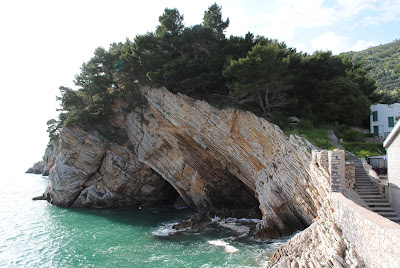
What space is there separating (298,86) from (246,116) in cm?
642

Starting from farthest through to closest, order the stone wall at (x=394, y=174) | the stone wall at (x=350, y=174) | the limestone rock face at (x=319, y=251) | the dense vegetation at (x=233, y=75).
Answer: the dense vegetation at (x=233, y=75) < the stone wall at (x=350, y=174) < the stone wall at (x=394, y=174) < the limestone rock face at (x=319, y=251)

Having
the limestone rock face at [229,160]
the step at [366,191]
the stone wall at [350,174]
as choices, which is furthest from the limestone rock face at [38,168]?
the step at [366,191]

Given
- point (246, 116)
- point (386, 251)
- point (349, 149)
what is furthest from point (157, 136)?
point (386, 251)

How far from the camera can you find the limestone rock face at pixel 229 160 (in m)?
15.8

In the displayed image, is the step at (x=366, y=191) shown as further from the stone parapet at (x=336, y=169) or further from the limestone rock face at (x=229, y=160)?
the stone parapet at (x=336, y=169)

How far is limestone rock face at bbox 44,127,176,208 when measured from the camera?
95.0 ft

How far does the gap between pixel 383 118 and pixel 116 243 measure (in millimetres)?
22997

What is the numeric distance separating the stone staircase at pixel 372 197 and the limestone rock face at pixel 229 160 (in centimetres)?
192

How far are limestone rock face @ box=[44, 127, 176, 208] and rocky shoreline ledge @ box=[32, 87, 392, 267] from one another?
0.10 meters

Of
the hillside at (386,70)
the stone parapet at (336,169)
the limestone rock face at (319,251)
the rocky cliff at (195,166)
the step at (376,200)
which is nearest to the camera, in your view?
the limestone rock face at (319,251)

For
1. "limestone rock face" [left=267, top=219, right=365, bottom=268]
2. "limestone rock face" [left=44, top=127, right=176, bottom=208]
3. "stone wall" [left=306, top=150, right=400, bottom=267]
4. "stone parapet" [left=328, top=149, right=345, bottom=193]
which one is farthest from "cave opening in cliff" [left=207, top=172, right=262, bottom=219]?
"stone parapet" [left=328, top=149, right=345, bottom=193]

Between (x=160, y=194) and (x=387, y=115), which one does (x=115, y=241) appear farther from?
(x=387, y=115)

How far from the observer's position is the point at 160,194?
31.3 metres

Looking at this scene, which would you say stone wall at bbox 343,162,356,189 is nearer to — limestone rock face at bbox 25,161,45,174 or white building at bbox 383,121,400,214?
white building at bbox 383,121,400,214
